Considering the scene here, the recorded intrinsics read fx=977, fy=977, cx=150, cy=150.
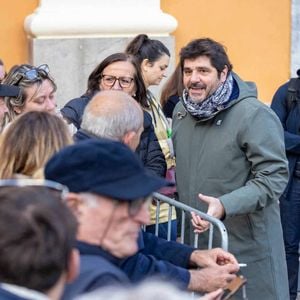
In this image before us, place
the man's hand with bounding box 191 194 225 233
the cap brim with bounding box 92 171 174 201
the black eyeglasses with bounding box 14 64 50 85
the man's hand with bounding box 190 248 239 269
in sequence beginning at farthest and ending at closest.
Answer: the black eyeglasses with bounding box 14 64 50 85 → the man's hand with bounding box 191 194 225 233 → the man's hand with bounding box 190 248 239 269 → the cap brim with bounding box 92 171 174 201

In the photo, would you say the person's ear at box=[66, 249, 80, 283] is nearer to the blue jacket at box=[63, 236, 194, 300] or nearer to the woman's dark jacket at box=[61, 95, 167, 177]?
the blue jacket at box=[63, 236, 194, 300]

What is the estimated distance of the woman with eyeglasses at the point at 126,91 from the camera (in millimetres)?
5359

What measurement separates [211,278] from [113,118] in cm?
72

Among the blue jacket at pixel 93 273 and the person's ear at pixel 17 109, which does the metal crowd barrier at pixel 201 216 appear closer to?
the person's ear at pixel 17 109

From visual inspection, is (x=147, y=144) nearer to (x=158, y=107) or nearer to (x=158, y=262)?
(x=158, y=107)

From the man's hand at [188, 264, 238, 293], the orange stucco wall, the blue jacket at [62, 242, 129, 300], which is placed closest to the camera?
the blue jacket at [62, 242, 129, 300]

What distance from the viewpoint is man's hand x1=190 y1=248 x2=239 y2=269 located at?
3.73 metres

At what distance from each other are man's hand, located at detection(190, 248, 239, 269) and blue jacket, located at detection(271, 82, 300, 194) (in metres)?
2.58

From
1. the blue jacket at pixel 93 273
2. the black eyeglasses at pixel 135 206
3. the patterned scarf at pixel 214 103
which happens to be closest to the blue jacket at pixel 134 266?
the blue jacket at pixel 93 273

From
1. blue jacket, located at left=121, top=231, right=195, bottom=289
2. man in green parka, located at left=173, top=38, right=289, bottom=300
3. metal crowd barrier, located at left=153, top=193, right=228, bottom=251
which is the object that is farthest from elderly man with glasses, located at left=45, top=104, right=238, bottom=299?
man in green parka, located at left=173, top=38, right=289, bottom=300

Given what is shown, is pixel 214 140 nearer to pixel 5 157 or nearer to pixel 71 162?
pixel 5 157

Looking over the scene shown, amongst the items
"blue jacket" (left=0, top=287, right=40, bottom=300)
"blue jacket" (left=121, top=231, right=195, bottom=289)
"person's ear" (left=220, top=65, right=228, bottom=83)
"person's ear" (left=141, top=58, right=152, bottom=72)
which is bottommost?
"blue jacket" (left=121, top=231, right=195, bottom=289)

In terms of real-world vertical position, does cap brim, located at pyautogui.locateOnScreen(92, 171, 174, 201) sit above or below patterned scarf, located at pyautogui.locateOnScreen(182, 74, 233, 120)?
above

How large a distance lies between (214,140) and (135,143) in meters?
1.00
